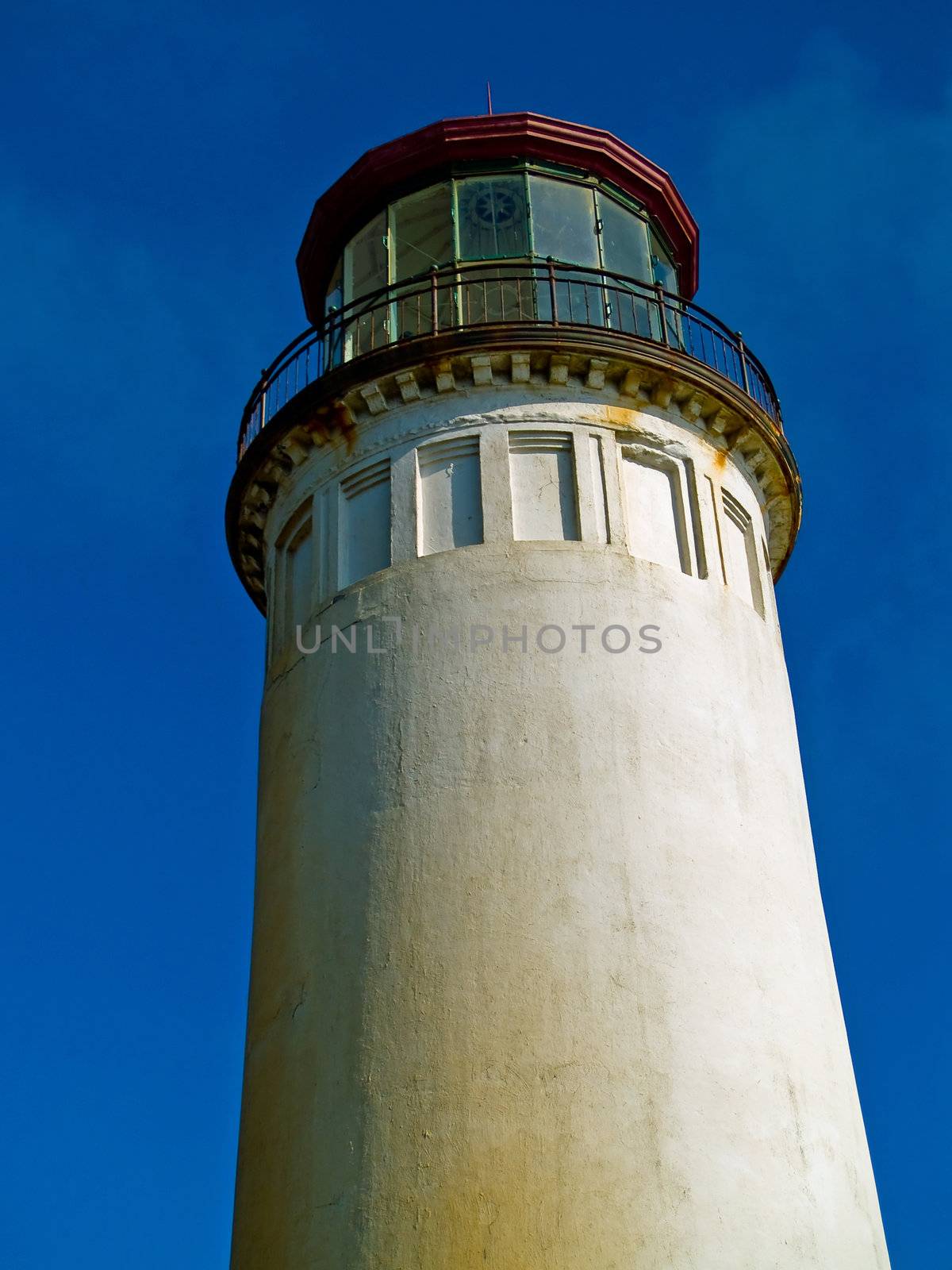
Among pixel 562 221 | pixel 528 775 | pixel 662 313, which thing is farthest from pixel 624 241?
pixel 528 775

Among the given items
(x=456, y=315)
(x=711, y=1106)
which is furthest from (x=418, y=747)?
(x=456, y=315)

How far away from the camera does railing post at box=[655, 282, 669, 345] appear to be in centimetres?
2083

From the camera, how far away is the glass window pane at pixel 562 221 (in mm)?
21812

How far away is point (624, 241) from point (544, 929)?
35.2 ft

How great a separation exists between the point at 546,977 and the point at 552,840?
1.45 m

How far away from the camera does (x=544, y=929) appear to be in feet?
52.1

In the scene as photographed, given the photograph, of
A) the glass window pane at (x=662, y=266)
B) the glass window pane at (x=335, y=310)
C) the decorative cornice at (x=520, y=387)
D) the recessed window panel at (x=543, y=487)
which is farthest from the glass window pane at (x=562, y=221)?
the recessed window panel at (x=543, y=487)

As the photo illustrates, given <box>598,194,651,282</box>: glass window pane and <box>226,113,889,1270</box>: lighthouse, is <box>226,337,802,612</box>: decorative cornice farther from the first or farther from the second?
<box>598,194,651,282</box>: glass window pane

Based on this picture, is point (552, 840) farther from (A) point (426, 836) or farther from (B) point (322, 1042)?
(B) point (322, 1042)

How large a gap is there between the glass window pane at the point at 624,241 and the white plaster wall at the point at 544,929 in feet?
11.4

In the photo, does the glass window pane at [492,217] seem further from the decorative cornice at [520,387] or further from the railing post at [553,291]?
the decorative cornice at [520,387]

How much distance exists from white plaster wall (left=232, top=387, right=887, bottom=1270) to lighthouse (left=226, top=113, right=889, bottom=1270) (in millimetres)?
38

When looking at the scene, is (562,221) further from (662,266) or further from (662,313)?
(662,313)

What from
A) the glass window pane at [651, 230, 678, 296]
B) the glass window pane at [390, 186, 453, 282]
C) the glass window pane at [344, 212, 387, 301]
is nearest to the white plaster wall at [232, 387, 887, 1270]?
the glass window pane at [390, 186, 453, 282]
